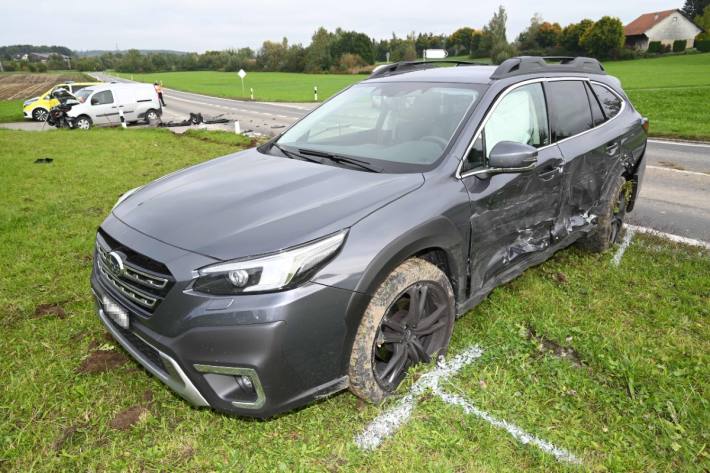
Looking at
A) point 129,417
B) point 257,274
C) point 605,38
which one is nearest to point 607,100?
point 257,274

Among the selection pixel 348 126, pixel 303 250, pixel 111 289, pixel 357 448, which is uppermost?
pixel 348 126

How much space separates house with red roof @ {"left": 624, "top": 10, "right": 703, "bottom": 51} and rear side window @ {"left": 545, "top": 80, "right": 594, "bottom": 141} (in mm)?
84240

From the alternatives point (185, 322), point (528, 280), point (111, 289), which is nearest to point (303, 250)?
point (185, 322)

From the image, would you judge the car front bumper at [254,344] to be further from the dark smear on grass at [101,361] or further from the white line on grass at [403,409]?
the dark smear on grass at [101,361]

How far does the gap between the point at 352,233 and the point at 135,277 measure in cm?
111

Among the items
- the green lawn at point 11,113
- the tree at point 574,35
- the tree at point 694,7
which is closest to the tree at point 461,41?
the tree at point 574,35

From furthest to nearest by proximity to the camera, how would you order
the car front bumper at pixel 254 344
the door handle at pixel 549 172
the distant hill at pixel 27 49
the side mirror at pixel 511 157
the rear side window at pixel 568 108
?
the distant hill at pixel 27 49 → the rear side window at pixel 568 108 → the door handle at pixel 549 172 → the side mirror at pixel 511 157 → the car front bumper at pixel 254 344

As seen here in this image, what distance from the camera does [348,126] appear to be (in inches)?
147

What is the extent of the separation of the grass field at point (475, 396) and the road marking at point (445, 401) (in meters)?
0.05

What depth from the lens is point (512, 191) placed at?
10.7 feet

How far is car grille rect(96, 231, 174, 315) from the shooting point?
2.32 metres

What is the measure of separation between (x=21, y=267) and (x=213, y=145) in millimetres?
7848

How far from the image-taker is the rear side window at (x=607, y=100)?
4496mm

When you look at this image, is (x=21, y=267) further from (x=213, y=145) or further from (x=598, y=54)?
(x=598, y=54)
